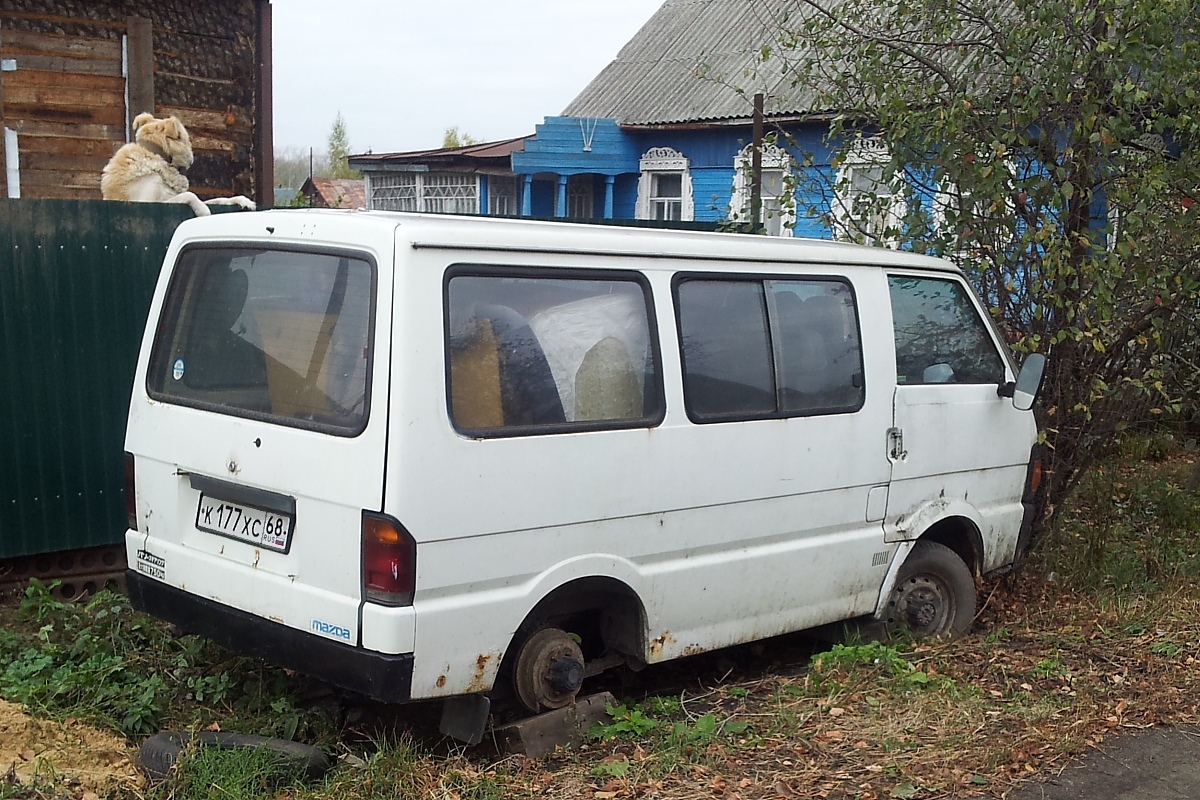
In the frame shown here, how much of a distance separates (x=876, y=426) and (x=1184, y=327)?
3563 mm

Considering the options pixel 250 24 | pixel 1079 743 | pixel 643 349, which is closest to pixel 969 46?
pixel 643 349

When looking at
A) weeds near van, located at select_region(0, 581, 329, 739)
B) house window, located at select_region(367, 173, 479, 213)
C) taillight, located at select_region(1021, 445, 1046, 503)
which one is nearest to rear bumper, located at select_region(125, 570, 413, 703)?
weeds near van, located at select_region(0, 581, 329, 739)

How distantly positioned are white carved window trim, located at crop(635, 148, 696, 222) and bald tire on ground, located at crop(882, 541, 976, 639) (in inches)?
493

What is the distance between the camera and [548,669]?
429 centimetres

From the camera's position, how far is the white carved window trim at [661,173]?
18.2 metres

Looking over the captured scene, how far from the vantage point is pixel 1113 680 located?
17.0 ft

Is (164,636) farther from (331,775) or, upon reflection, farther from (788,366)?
(788,366)

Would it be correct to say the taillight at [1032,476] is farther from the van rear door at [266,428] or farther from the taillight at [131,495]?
the taillight at [131,495]

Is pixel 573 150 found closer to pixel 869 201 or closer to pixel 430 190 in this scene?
pixel 430 190

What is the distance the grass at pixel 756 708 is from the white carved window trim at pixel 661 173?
1247cm

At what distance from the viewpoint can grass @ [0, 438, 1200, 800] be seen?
4004 millimetres

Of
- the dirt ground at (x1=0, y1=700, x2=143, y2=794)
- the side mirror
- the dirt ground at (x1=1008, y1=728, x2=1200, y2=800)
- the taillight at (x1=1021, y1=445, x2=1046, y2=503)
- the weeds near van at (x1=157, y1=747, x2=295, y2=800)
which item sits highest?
the side mirror

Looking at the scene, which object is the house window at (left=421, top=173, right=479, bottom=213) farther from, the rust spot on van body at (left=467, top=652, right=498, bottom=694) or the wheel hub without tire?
the rust spot on van body at (left=467, top=652, right=498, bottom=694)

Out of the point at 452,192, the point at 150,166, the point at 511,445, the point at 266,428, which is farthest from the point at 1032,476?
the point at 452,192
